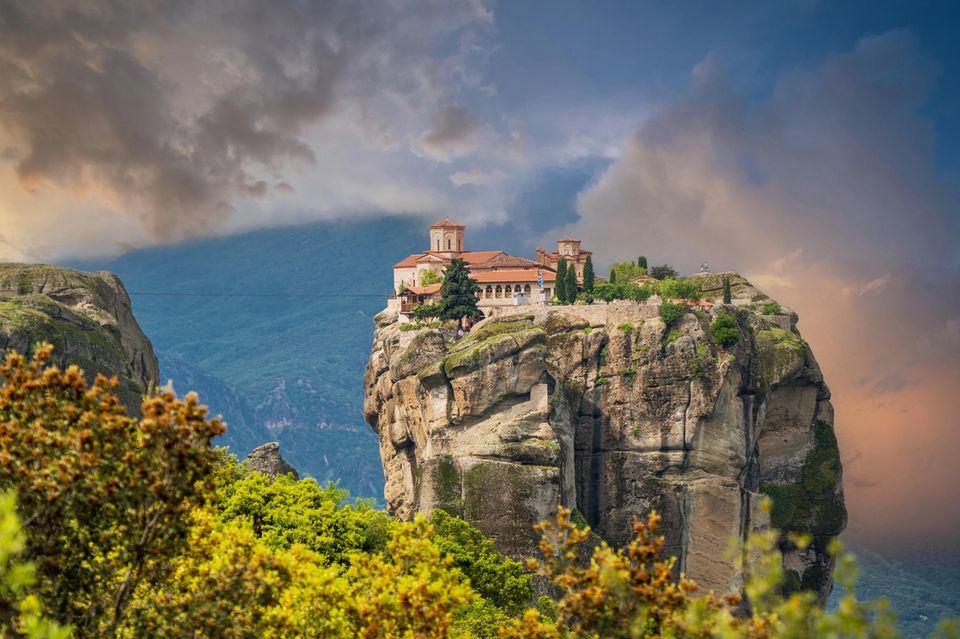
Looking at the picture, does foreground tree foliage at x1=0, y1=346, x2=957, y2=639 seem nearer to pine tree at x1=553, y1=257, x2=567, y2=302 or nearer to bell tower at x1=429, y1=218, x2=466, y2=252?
pine tree at x1=553, y1=257, x2=567, y2=302

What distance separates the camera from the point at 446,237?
152m

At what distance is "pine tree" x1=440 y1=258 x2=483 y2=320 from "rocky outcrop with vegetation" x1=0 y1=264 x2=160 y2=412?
27.4m

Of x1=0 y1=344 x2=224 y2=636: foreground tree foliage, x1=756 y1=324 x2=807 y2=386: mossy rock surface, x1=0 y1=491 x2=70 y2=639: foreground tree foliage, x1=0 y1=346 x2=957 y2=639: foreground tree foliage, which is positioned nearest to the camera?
x1=0 y1=491 x2=70 y2=639: foreground tree foliage

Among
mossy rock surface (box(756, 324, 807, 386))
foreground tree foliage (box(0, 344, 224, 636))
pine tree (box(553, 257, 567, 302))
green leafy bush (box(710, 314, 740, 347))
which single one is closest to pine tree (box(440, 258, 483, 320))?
pine tree (box(553, 257, 567, 302))

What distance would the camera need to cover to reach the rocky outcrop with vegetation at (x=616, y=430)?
3740 inches

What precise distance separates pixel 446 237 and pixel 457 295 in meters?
30.5

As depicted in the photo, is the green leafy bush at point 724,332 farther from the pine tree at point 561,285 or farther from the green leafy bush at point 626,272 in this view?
the green leafy bush at point 626,272

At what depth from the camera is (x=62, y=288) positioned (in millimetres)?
108812

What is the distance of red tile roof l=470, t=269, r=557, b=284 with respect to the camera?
443ft

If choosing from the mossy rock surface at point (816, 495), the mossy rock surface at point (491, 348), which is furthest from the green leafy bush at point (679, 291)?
the mossy rock surface at point (491, 348)

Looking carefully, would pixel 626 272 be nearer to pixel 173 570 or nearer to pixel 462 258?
pixel 462 258

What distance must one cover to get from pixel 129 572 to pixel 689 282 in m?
110

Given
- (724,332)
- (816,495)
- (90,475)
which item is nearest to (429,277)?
(724,332)

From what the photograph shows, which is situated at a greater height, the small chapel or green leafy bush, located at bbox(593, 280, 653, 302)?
the small chapel
